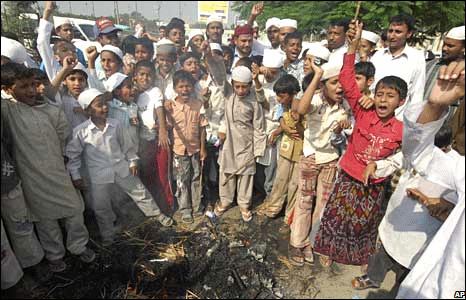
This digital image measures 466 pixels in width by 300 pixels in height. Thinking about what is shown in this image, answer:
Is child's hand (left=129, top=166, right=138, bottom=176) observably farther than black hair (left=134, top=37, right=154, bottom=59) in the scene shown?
No

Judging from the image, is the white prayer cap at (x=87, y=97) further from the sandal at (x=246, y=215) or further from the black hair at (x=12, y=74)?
the sandal at (x=246, y=215)

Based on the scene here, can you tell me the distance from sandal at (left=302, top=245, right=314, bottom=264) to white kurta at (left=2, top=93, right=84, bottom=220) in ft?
7.95

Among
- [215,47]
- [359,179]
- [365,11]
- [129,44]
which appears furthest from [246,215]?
[365,11]

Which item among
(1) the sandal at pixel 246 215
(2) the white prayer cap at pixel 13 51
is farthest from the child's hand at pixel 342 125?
(2) the white prayer cap at pixel 13 51

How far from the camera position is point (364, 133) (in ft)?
9.47

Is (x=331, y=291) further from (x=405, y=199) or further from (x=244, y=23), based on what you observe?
(x=244, y=23)

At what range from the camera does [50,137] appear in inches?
111

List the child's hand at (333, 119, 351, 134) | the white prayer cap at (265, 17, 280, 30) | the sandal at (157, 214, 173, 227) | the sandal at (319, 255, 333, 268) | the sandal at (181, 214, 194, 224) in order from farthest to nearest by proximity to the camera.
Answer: the white prayer cap at (265, 17, 280, 30), the sandal at (181, 214, 194, 224), the sandal at (157, 214, 173, 227), the sandal at (319, 255, 333, 268), the child's hand at (333, 119, 351, 134)

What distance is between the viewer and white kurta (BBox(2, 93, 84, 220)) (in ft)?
8.77

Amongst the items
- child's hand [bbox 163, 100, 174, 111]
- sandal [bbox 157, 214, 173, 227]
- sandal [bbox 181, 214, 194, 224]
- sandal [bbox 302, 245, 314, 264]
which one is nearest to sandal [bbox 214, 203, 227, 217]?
sandal [bbox 181, 214, 194, 224]

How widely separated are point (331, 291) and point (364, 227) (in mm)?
707

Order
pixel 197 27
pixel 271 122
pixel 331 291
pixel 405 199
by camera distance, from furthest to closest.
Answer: pixel 197 27, pixel 271 122, pixel 331 291, pixel 405 199

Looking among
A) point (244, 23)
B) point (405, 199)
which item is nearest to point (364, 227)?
point (405, 199)

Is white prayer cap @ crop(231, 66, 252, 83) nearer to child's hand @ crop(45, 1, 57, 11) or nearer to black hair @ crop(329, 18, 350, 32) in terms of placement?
black hair @ crop(329, 18, 350, 32)
